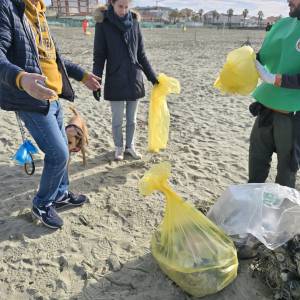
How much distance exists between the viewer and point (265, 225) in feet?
7.85

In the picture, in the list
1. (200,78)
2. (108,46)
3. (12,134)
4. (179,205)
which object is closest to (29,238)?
(179,205)

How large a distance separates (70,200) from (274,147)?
190cm

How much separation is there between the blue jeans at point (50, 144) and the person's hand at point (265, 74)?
1.55 meters

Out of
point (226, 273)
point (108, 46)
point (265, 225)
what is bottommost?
point (226, 273)

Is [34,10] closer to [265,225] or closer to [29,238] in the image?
[29,238]

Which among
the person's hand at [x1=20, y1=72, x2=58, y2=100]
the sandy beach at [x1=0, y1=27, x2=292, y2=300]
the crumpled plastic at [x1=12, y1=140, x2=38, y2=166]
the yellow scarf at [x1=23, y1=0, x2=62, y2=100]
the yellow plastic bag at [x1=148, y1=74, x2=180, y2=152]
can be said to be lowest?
the sandy beach at [x1=0, y1=27, x2=292, y2=300]

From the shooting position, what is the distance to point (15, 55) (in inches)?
96.3

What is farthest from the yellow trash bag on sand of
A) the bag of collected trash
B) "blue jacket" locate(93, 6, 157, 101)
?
"blue jacket" locate(93, 6, 157, 101)

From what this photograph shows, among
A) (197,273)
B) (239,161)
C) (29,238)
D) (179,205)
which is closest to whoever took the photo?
(197,273)

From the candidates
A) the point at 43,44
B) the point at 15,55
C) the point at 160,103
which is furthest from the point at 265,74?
the point at 160,103

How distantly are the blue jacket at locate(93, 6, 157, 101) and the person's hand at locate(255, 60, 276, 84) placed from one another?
1760mm

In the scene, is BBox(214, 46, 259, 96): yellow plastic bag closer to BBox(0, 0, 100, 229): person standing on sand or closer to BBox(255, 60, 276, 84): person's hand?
BBox(255, 60, 276, 84): person's hand

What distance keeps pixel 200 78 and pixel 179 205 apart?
7.69 m

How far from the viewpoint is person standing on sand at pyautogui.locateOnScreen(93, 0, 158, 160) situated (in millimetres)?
3770
